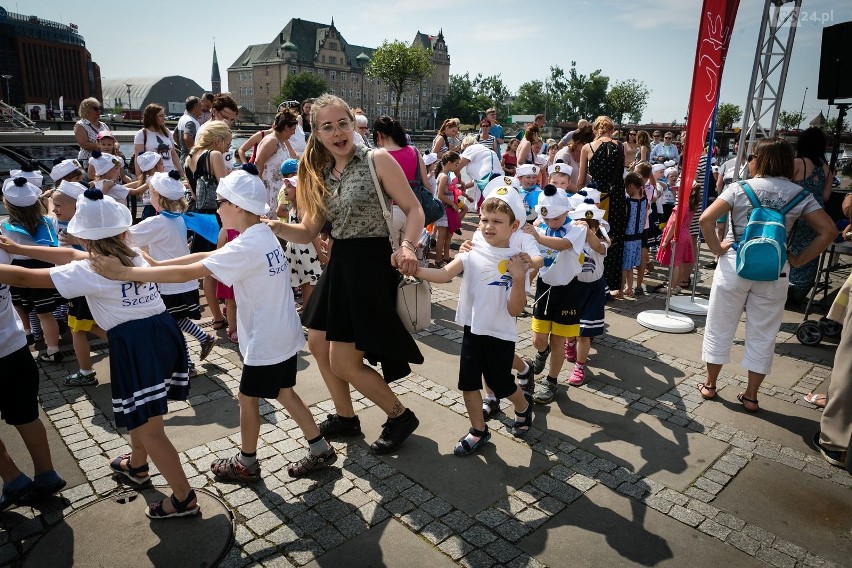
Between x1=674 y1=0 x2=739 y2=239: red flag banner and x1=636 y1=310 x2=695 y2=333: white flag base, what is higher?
x1=674 y1=0 x2=739 y2=239: red flag banner

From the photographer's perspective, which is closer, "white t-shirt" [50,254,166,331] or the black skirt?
"white t-shirt" [50,254,166,331]

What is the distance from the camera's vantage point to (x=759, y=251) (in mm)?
4109

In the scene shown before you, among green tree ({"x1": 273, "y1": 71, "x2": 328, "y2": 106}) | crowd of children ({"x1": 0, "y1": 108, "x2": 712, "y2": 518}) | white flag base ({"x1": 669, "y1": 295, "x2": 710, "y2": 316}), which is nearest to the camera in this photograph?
crowd of children ({"x1": 0, "y1": 108, "x2": 712, "y2": 518})

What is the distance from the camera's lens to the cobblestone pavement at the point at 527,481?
2863 mm

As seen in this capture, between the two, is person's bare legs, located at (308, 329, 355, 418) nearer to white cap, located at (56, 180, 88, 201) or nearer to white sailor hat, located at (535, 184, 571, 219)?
white sailor hat, located at (535, 184, 571, 219)

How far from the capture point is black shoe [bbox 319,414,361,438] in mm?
3853

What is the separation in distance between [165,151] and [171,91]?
148077 mm

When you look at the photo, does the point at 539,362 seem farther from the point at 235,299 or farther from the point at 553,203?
the point at 235,299

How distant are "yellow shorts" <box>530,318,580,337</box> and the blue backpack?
132 cm

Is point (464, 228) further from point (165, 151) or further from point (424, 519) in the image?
point (424, 519)

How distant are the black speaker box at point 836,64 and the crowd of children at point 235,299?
234 inches

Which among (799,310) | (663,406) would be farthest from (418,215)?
(799,310)

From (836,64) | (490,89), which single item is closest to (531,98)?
(490,89)

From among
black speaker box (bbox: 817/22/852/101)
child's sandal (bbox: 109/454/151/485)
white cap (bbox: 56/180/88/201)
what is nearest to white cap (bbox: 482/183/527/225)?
child's sandal (bbox: 109/454/151/485)
